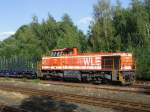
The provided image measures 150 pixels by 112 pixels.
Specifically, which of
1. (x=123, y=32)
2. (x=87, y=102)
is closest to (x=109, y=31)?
(x=123, y=32)

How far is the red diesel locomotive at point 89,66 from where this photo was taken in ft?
91.8

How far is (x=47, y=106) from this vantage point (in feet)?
A: 56.7

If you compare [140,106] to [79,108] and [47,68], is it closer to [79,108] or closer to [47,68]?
[79,108]

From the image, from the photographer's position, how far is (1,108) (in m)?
16.1

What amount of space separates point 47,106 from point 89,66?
1309 cm

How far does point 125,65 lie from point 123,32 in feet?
68.0

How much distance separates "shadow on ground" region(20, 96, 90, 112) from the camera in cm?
1593

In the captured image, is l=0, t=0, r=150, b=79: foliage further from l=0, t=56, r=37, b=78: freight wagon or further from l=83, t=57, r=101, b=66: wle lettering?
l=83, t=57, r=101, b=66: wle lettering

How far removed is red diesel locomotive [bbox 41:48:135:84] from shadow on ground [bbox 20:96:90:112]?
31.1ft

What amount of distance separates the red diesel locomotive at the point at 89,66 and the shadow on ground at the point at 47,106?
9.47m

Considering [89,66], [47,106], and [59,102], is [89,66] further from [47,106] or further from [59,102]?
[47,106]

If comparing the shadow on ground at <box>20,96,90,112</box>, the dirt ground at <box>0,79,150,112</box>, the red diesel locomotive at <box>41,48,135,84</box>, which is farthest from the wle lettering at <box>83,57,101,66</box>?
the shadow on ground at <box>20,96,90,112</box>

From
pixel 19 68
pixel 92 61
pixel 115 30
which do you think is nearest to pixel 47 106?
pixel 92 61

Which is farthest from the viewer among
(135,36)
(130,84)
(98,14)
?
(98,14)
